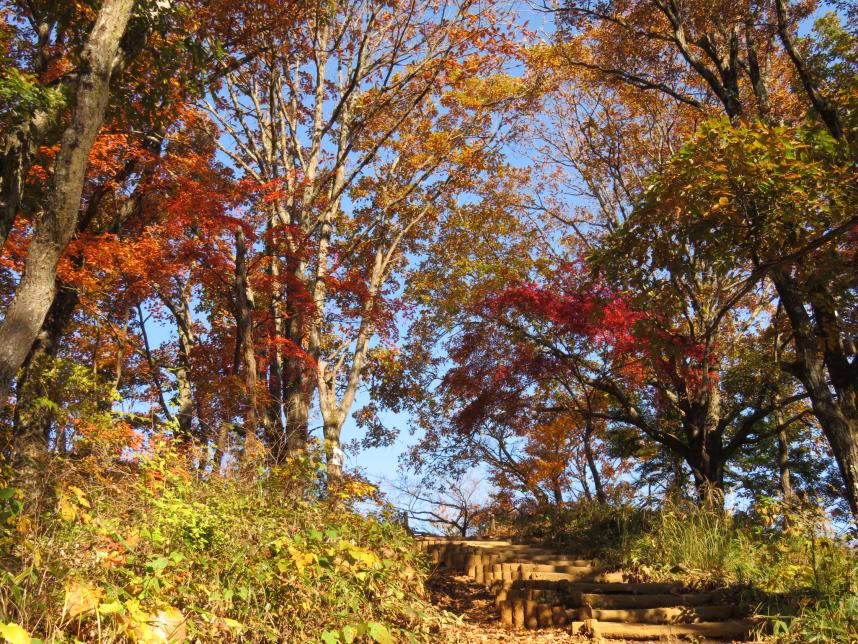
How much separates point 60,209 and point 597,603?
5886mm

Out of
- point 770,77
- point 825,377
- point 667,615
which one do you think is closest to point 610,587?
point 667,615

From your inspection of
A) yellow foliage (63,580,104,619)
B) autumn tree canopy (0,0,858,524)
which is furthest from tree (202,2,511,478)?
yellow foliage (63,580,104,619)

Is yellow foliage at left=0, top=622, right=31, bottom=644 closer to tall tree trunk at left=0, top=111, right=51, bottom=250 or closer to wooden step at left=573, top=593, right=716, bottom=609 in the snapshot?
tall tree trunk at left=0, top=111, right=51, bottom=250

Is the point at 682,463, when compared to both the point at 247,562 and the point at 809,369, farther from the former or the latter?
the point at 247,562

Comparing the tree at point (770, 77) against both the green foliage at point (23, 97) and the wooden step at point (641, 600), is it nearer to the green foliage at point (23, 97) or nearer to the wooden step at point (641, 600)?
the wooden step at point (641, 600)

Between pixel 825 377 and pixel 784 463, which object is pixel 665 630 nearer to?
pixel 825 377

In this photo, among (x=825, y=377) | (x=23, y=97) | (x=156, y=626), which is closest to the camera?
(x=156, y=626)

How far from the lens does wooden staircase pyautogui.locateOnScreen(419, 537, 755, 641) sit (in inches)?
230

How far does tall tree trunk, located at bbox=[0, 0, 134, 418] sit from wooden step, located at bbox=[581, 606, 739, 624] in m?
5.32

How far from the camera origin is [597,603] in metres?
6.33

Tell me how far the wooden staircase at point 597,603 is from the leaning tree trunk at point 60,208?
→ 5062 millimetres

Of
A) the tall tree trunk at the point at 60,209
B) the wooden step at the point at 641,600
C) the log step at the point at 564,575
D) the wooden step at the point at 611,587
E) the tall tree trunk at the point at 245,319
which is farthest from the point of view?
the tall tree trunk at the point at 245,319

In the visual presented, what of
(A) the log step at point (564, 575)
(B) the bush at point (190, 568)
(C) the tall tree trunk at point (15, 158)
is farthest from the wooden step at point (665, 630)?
(C) the tall tree trunk at point (15, 158)

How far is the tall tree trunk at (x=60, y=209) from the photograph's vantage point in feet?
14.5
